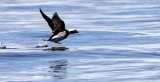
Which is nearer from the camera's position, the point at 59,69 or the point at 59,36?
the point at 59,69

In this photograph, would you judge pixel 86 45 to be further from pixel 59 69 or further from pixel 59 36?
pixel 59 69

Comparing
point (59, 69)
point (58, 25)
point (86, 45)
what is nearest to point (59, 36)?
point (58, 25)

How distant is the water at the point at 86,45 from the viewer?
13234 mm

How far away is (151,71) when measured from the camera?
13.5m

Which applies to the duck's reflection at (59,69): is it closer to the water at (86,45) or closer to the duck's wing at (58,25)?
the water at (86,45)

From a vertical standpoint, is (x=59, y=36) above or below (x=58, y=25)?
below

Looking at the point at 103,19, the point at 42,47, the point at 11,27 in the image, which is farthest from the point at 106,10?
the point at 42,47

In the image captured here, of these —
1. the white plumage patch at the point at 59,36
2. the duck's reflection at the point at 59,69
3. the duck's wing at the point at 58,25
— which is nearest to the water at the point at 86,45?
the duck's reflection at the point at 59,69

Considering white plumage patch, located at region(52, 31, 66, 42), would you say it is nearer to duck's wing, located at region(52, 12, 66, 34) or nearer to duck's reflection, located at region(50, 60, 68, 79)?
duck's wing, located at region(52, 12, 66, 34)

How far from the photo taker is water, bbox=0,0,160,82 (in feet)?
43.4

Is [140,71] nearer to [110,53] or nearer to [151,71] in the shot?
[151,71]

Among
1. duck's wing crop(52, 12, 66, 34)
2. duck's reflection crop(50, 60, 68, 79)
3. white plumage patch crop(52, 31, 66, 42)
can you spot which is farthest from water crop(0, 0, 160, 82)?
duck's wing crop(52, 12, 66, 34)

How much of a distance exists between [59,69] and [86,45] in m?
4.69

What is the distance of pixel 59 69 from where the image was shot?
45.8 feet
